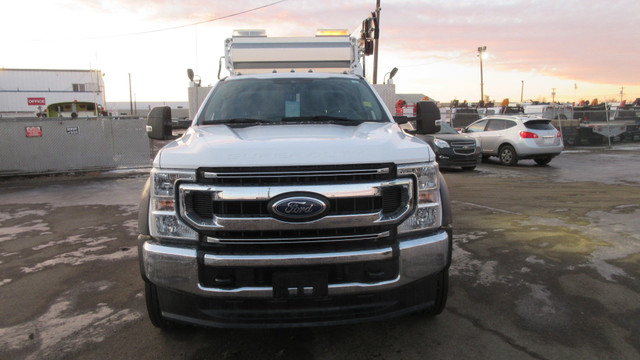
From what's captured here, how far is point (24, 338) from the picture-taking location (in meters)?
3.14

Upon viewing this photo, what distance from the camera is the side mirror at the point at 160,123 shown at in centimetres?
409

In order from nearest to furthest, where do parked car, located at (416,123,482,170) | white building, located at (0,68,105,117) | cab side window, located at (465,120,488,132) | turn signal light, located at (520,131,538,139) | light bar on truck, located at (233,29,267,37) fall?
light bar on truck, located at (233,29,267,37) < parked car, located at (416,123,482,170) < turn signal light, located at (520,131,538,139) < cab side window, located at (465,120,488,132) < white building, located at (0,68,105,117)

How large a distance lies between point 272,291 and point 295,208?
1.61 feet

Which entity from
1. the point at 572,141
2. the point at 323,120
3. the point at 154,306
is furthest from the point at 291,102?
the point at 572,141

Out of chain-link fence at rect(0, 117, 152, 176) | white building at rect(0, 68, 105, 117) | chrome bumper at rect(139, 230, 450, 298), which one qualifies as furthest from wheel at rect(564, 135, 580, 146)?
white building at rect(0, 68, 105, 117)

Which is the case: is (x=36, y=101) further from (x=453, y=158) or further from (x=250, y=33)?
(x=453, y=158)

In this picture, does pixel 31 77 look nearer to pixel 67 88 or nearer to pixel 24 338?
pixel 67 88

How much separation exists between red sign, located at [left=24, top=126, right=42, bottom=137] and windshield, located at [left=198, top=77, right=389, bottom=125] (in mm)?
9951

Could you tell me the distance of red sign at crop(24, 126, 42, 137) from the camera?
11.8 meters

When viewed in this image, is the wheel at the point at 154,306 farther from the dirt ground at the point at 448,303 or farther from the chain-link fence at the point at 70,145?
the chain-link fence at the point at 70,145

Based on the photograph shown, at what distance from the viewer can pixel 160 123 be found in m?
4.09

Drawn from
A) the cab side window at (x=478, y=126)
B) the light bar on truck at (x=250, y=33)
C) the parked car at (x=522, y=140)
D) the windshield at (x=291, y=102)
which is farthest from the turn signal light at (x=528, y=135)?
the windshield at (x=291, y=102)

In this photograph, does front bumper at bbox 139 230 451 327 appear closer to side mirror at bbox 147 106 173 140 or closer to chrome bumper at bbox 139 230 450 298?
chrome bumper at bbox 139 230 450 298

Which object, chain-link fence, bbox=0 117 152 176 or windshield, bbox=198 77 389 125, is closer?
windshield, bbox=198 77 389 125
